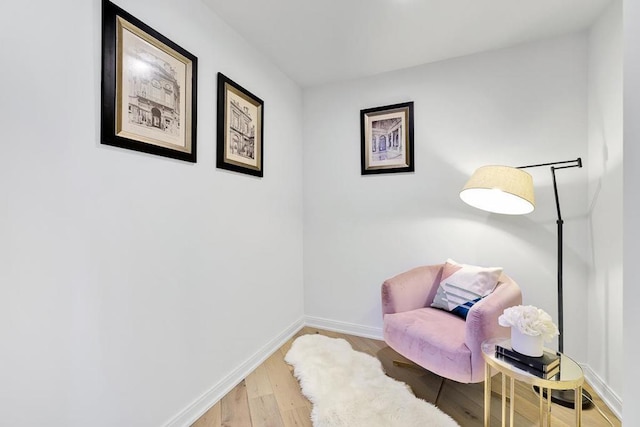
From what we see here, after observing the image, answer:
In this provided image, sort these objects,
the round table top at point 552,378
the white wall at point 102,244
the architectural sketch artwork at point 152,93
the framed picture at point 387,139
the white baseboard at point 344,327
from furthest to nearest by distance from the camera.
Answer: the white baseboard at point 344,327, the framed picture at point 387,139, the architectural sketch artwork at point 152,93, the round table top at point 552,378, the white wall at point 102,244

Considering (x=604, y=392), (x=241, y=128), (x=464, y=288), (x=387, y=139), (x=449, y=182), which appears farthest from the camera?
(x=387, y=139)

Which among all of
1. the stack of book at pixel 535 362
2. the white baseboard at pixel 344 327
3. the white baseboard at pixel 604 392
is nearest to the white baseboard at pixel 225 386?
the white baseboard at pixel 344 327

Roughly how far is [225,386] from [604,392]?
2378mm

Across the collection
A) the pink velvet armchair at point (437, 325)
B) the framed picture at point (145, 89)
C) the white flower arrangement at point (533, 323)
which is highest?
the framed picture at point (145, 89)

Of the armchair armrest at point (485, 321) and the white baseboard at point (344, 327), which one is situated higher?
the armchair armrest at point (485, 321)

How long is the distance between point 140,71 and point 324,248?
201cm

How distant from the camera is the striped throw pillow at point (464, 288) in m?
1.82

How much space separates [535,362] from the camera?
1185 mm

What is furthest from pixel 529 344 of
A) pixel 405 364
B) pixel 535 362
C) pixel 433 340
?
pixel 405 364

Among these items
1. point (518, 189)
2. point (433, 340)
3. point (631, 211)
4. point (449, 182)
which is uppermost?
point (449, 182)

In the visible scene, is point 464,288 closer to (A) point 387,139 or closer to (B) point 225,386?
(A) point 387,139

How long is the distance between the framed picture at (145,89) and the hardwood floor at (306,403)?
150cm

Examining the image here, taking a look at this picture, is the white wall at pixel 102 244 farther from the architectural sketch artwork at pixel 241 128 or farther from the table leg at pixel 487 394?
the table leg at pixel 487 394

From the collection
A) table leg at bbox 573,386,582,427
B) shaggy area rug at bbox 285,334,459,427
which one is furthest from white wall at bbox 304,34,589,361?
table leg at bbox 573,386,582,427
